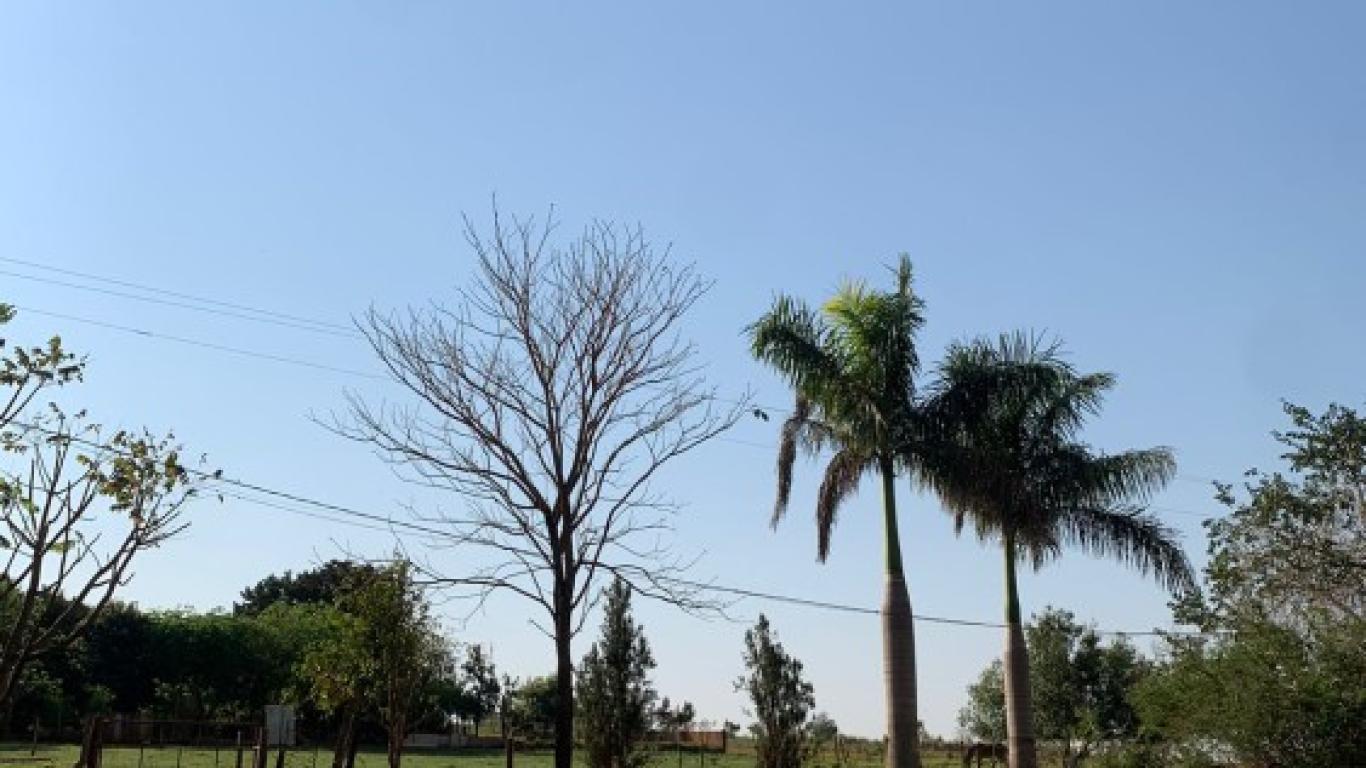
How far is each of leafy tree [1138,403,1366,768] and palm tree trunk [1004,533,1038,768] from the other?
6.98ft

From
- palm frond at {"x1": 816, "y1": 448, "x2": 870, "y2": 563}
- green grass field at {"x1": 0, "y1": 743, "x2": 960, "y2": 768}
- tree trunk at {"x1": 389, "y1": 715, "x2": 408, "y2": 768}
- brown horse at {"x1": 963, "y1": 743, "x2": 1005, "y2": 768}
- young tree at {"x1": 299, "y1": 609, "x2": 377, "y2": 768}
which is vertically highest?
palm frond at {"x1": 816, "y1": 448, "x2": 870, "y2": 563}

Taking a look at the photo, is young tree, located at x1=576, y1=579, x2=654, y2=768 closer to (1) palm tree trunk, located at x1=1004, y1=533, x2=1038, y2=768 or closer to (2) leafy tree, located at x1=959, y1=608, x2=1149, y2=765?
(1) palm tree trunk, located at x1=1004, y1=533, x2=1038, y2=768

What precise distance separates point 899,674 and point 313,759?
75.2 feet

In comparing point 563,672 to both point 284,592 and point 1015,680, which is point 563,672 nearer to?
point 1015,680

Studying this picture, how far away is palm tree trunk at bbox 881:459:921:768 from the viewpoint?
2222 centimetres

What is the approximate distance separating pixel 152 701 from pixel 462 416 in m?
68.1

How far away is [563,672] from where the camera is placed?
1284 centimetres

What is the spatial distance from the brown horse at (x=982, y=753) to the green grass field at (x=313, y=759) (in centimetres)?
186

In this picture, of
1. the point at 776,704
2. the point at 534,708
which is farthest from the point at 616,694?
the point at 534,708

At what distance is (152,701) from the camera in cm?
7438

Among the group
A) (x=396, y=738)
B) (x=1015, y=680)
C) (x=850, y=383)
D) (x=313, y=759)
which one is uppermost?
(x=850, y=383)

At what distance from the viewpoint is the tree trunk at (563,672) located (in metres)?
12.8

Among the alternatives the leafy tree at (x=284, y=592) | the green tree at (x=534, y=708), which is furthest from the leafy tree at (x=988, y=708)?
the leafy tree at (x=284, y=592)

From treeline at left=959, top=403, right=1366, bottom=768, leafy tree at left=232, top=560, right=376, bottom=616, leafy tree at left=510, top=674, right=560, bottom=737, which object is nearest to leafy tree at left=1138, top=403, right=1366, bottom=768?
treeline at left=959, top=403, right=1366, bottom=768
